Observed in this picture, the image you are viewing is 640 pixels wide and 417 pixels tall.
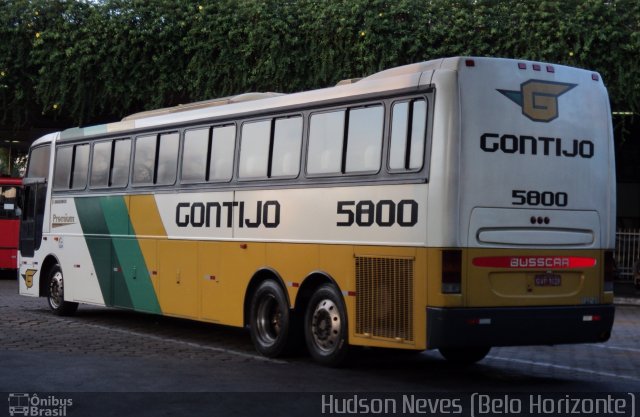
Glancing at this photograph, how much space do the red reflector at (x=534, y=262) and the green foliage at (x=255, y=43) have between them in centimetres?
1434

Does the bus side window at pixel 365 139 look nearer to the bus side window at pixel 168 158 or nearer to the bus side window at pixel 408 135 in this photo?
the bus side window at pixel 408 135

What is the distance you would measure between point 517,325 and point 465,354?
2130 millimetres

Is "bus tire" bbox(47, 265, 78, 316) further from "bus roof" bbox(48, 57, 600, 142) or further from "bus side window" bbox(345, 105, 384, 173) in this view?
"bus side window" bbox(345, 105, 384, 173)

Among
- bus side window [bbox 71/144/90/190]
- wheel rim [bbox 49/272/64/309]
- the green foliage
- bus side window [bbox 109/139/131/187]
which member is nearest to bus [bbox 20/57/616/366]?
bus side window [bbox 109/139/131/187]

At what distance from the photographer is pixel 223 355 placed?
1380cm

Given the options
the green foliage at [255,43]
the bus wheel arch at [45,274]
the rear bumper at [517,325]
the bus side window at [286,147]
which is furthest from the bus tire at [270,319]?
the green foliage at [255,43]

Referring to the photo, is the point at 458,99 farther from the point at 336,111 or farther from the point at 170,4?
the point at 170,4

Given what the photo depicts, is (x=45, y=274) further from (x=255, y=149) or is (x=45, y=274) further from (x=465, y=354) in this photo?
(x=465, y=354)

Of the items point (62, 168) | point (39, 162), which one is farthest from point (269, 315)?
point (39, 162)

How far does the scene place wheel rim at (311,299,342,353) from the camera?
1254 centimetres

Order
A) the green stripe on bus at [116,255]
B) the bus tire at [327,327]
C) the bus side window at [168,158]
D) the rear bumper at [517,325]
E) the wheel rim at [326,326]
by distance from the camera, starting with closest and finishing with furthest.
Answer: the rear bumper at [517,325] < the bus tire at [327,327] < the wheel rim at [326,326] < the bus side window at [168,158] < the green stripe on bus at [116,255]

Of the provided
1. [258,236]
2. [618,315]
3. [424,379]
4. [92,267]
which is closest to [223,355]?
[258,236]

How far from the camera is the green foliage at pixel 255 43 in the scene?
25.7 m

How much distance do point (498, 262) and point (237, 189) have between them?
4281 mm
